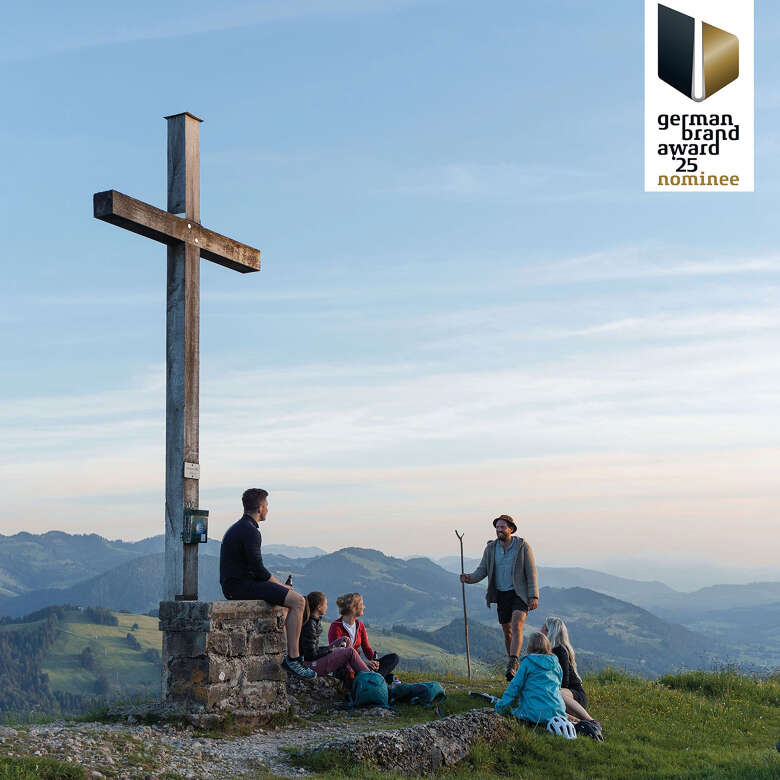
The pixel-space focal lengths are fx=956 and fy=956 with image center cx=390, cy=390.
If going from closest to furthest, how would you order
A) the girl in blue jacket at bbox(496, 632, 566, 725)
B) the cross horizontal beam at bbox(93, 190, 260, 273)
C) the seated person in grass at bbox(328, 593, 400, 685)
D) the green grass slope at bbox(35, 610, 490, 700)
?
the cross horizontal beam at bbox(93, 190, 260, 273) < the girl in blue jacket at bbox(496, 632, 566, 725) < the seated person in grass at bbox(328, 593, 400, 685) < the green grass slope at bbox(35, 610, 490, 700)

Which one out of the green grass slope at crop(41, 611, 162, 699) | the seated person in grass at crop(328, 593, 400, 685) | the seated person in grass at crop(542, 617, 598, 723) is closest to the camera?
the seated person in grass at crop(542, 617, 598, 723)

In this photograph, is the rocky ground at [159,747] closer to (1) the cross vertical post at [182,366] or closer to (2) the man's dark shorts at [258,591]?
(2) the man's dark shorts at [258,591]

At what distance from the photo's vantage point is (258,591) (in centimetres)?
1077

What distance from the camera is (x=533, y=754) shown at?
10.1 metres

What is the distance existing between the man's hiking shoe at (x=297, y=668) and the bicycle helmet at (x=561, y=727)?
2.89 metres

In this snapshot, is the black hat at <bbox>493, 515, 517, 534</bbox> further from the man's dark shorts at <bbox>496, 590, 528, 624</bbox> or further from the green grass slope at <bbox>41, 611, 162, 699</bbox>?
the green grass slope at <bbox>41, 611, 162, 699</bbox>

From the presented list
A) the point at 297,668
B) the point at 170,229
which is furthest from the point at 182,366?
the point at 297,668

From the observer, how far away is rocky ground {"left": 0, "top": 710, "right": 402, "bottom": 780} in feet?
25.3

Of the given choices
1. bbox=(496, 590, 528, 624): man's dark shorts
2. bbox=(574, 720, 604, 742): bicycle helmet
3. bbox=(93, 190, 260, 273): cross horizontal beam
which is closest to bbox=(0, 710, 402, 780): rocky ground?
bbox=(574, 720, 604, 742): bicycle helmet

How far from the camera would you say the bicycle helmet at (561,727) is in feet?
34.6

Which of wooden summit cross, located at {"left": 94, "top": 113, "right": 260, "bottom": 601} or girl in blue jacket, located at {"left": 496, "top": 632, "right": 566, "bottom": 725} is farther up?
wooden summit cross, located at {"left": 94, "top": 113, "right": 260, "bottom": 601}

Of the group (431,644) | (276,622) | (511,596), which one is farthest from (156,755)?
(431,644)

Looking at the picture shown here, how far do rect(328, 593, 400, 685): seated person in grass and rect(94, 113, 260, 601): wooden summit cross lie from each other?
2.25 m

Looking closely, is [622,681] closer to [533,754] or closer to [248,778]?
[533,754]
